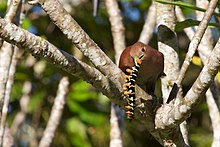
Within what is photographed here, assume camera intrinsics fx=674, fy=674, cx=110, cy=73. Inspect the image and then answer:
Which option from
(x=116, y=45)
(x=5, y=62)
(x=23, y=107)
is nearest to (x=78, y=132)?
(x=23, y=107)

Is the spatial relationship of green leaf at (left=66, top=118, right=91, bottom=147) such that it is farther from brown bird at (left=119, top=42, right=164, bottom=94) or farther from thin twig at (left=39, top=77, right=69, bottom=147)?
brown bird at (left=119, top=42, right=164, bottom=94)

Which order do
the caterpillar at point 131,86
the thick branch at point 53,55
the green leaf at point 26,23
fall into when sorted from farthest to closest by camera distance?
the green leaf at point 26,23 < the caterpillar at point 131,86 < the thick branch at point 53,55

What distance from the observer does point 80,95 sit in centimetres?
299

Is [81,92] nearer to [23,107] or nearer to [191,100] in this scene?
[23,107]

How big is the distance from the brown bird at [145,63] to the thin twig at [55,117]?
0.79 metres

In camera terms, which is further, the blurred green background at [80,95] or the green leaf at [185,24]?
the blurred green background at [80,95]

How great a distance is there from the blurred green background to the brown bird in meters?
1.47

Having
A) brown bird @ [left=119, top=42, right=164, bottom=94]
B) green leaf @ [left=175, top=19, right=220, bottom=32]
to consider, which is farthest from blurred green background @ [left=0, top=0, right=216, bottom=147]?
brown bird @ [left=119, top=42, right=164, bottom=94]

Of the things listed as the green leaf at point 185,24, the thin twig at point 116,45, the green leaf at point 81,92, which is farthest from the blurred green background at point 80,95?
the green leaf at point 185,24

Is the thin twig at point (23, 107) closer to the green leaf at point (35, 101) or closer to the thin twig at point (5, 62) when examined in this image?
the green leaf at point (35, 101)

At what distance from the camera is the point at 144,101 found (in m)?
1.46

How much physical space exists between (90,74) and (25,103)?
5.92 ft

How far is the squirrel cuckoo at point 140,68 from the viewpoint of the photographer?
1.38 metres

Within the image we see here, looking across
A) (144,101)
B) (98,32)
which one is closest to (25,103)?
(98,32)
